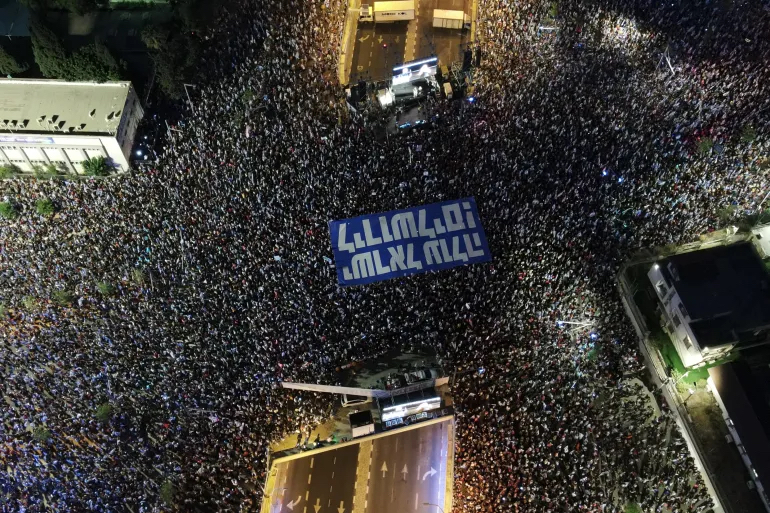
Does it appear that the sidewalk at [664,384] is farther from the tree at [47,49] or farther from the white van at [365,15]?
the tree at [47,49]

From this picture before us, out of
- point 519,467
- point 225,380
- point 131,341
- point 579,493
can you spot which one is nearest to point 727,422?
point 579,493

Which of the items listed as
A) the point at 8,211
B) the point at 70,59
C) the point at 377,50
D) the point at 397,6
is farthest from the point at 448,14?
the point at 8,211

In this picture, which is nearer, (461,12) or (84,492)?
(84,492)

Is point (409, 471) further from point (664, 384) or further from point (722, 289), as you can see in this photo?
point (722, 289)

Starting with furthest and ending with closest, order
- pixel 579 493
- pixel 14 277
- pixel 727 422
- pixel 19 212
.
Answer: pixel 19 212
pixel 14 277
pixel 727 422
pixel 579 493

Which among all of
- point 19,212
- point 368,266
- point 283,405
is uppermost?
point 19,212

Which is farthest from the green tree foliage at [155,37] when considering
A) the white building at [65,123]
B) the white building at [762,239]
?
the white building at [762,239]

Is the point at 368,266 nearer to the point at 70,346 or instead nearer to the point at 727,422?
the point at 70,346
